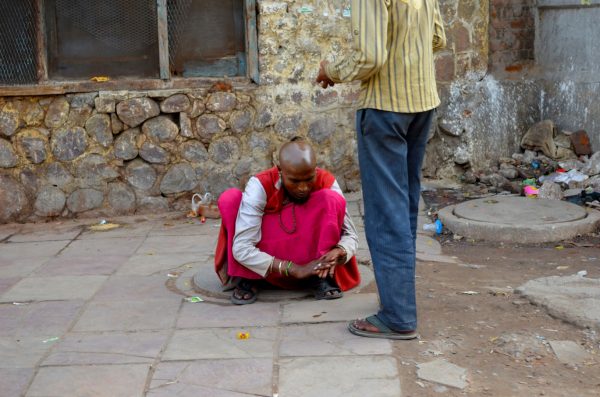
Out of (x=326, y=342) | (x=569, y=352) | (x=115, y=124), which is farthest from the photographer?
(x=115, y=124)

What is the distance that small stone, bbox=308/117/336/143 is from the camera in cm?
719

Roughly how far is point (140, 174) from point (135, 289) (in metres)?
2.12

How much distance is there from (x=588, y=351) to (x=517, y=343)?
1.02 ft

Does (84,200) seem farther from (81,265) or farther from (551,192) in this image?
(551,192)

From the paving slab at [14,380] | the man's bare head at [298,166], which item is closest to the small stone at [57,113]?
the man's bare head at [298,166]

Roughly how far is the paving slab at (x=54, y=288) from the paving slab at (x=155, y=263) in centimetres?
23

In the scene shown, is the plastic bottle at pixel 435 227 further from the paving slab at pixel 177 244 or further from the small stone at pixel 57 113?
the small stone at pixel 57 113

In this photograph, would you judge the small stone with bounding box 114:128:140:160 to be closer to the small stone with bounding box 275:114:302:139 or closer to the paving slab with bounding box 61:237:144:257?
the paving slab with bounding box 61:237:144:257

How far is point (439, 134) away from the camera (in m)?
7.75

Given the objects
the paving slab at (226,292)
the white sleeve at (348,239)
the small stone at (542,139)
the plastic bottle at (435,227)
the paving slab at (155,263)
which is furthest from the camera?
the small stone at (542,139)

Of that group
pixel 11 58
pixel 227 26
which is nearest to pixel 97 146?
pixel 11 58

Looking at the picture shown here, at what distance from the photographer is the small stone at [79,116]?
22.5ft

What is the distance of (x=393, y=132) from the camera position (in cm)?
390

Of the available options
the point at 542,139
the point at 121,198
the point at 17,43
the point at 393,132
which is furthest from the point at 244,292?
the point at 542,139
